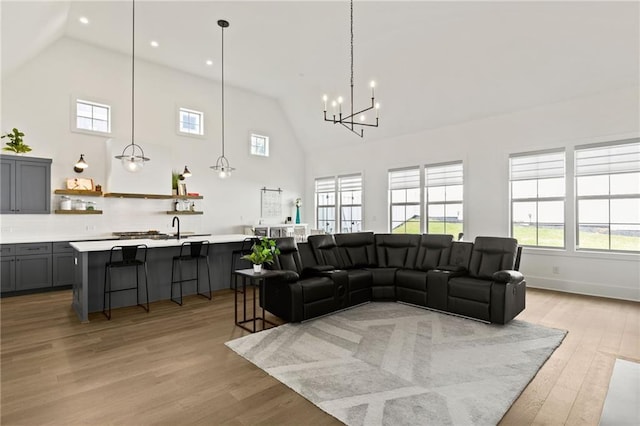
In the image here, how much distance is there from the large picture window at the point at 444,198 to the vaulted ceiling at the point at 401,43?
1089mm

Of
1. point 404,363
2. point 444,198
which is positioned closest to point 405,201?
point 444,198

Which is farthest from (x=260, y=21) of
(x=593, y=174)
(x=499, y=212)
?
(x=593, y=174)

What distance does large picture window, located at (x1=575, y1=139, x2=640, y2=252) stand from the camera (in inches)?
217

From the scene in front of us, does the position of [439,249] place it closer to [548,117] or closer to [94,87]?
[548,117]

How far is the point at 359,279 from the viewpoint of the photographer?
509 cm

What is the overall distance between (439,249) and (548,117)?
341cm

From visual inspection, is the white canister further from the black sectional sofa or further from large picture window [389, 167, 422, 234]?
large picture window [389, 167, 422, 234]

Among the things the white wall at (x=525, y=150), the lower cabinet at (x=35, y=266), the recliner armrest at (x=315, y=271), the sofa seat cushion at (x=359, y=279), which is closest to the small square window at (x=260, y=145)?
the white wall at (x=525, y=150)

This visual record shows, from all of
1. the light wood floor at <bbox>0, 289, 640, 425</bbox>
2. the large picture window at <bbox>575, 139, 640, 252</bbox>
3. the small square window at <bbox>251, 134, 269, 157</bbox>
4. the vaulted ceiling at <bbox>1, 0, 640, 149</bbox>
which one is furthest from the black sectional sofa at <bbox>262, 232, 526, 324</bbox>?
the small square window at <bbox>251, 134, 269, 157</bbox>

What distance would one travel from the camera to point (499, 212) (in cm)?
679

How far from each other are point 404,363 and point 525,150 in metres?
5.27

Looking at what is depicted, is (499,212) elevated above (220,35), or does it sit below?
below

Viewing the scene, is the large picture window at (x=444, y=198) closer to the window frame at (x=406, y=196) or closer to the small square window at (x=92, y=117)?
the window frame at (x=406, y=196)

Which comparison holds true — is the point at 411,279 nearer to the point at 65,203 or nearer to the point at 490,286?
the point at 490,286
